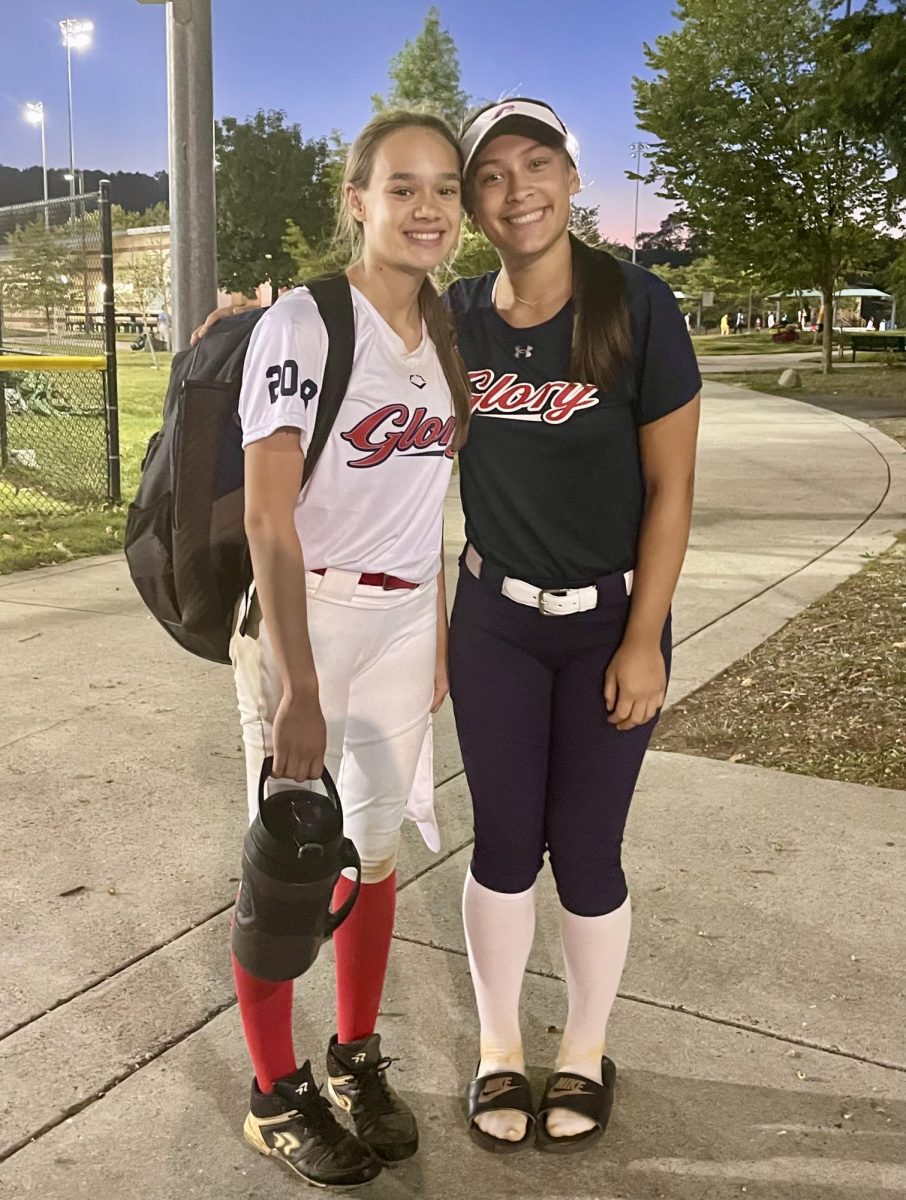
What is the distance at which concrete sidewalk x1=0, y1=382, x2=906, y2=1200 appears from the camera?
236 cm

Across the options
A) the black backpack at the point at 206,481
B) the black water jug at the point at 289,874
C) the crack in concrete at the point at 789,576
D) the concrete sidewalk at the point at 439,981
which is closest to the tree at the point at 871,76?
the crack in concrete at the point at 789,576

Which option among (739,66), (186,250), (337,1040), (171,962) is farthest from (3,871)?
(739,66)

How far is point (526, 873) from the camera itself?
249 cm

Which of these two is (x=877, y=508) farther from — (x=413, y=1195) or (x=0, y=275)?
(x=413, y=1195)

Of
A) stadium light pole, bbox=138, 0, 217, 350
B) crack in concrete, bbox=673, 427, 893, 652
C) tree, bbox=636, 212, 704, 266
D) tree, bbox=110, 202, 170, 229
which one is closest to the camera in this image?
stadium light pole, bbox=138, 0, 217, 350

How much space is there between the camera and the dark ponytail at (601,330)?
7.29 feet

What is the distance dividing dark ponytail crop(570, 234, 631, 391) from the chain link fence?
23.2 feet

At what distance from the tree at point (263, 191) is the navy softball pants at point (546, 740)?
5271 centimetres

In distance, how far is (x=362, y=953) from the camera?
8.08 ft

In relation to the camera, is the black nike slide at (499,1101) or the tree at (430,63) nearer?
the black nike slide at (499,1101)

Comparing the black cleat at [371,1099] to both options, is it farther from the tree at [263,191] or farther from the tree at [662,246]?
the tree at [662,246]

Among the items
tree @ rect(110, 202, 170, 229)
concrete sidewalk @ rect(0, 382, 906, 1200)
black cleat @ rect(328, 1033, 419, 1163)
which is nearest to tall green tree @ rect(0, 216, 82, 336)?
concrete sidewalk @ rect(0, 382, 906, 1200)

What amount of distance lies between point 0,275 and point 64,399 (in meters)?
1.10

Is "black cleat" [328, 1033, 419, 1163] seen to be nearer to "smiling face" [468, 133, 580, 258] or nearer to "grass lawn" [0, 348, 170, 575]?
"smiling face" [468, 133, 580, 258]
